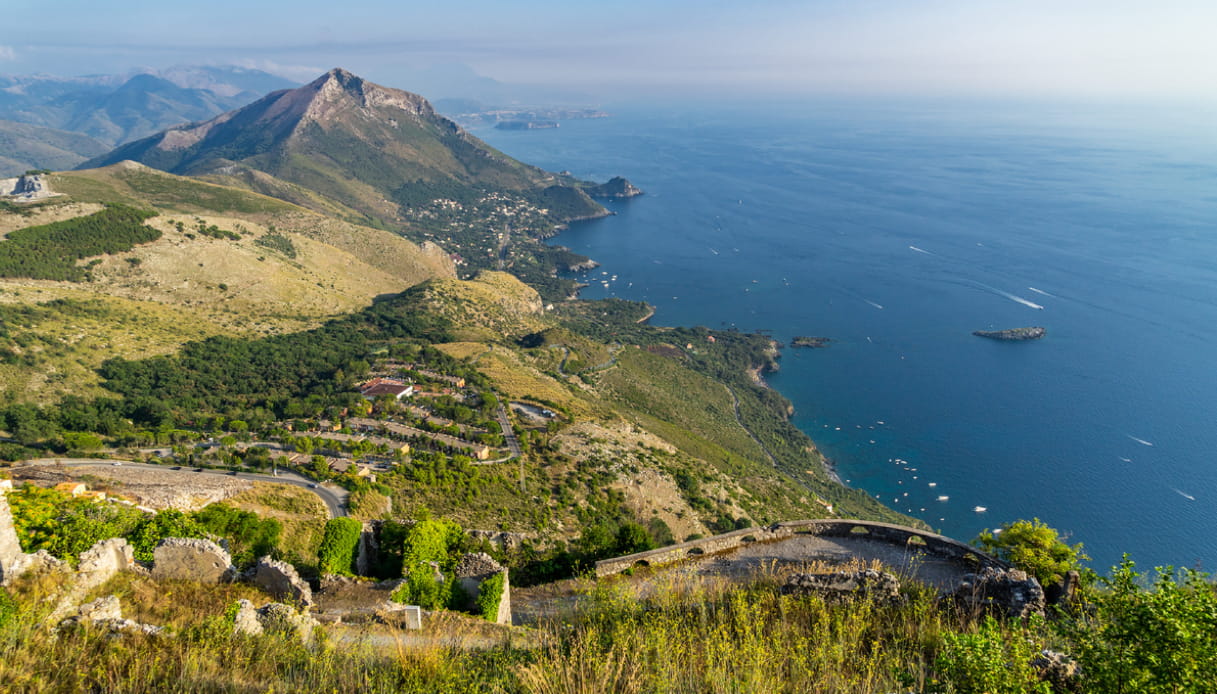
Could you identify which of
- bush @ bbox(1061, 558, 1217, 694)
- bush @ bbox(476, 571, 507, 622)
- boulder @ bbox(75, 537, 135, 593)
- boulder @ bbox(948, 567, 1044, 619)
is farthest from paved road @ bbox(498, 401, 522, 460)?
bush @ bbox(1061, 558, 1217, 694)

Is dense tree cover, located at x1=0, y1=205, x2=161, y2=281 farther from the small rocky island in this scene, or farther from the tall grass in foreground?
the small rocky island

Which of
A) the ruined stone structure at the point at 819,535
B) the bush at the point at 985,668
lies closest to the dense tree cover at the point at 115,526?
the ruined stone structure at the point at 819,535

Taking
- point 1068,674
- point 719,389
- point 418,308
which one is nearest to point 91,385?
point 418,308

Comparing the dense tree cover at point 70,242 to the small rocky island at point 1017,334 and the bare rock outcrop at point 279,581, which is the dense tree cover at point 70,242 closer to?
the bare rock outcrop at point 279,581

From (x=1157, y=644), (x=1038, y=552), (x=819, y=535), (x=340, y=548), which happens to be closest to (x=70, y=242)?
(x=340, y=548)

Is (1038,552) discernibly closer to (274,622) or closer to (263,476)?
(274,622)

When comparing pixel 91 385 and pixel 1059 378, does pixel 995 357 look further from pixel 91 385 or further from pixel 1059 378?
pixel 91 385
